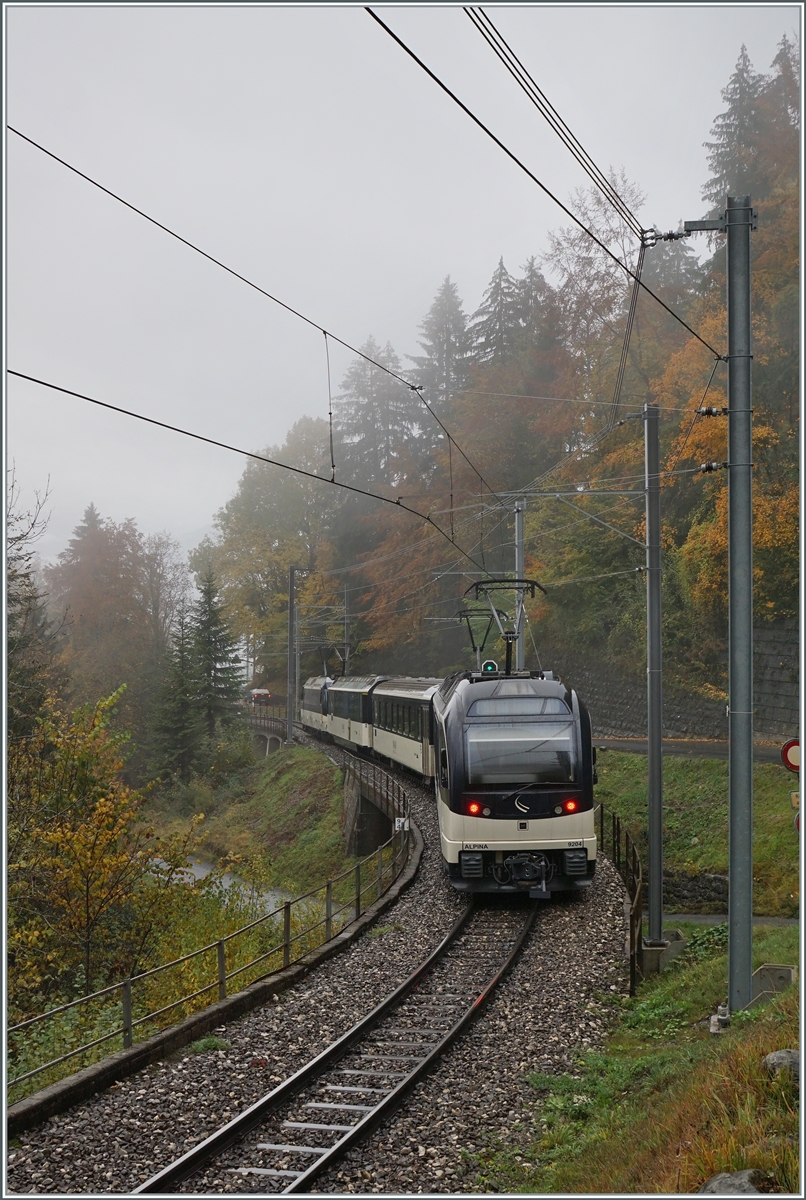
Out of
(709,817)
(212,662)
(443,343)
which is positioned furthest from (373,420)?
(709,817)

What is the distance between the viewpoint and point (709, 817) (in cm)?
2020

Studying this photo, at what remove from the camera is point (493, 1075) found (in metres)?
8.02

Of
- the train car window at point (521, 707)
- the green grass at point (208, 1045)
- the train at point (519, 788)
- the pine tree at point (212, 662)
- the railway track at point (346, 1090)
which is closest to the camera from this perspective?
the railway track at point (346, 1090)

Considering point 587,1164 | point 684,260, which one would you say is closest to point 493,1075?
point 587,1164

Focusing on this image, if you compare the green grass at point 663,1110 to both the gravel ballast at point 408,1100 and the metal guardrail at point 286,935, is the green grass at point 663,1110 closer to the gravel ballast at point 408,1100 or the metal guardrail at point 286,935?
the gravel ballast at point 408,1100

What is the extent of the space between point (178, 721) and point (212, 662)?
3.55 m

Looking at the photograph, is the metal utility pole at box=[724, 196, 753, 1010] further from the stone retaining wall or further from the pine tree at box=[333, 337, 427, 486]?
the pine tree at box=[333, 337, 427, 486]

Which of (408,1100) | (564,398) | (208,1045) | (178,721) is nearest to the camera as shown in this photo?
(408,1100)

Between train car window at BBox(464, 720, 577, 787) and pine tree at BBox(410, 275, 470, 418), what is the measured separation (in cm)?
4245

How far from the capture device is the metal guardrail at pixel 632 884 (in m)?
10.8

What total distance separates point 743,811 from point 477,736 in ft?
16.2

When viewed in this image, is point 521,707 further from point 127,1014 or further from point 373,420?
point 373,420

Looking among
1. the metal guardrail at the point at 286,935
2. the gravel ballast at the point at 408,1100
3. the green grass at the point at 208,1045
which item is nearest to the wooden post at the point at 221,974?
the metal guardrail at the point at 286,935

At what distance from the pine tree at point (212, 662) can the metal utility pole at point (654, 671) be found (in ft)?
119
